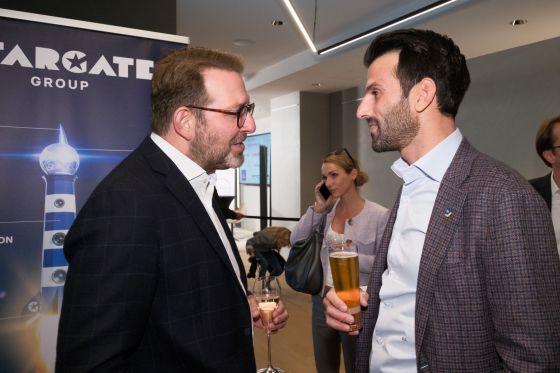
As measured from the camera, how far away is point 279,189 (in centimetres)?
912

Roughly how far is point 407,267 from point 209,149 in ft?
2.54

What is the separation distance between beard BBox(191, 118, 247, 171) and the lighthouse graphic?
1123 millimetres

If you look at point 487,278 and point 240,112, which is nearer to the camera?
point 487,278

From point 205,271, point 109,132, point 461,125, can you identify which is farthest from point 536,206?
Answer: point 461,125

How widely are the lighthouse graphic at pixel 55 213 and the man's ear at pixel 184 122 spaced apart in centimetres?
114

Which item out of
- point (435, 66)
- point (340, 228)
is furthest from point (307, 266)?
point (435, 66)

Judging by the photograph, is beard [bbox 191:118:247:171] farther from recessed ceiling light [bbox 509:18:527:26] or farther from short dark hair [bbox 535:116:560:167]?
recessed ceiling light [bbox 509:18:527:26]

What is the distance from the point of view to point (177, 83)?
4.62 feet

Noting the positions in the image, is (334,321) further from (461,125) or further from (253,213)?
(253,213)

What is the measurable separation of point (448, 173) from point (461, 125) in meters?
5.63

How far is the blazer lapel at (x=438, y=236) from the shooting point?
1130mm

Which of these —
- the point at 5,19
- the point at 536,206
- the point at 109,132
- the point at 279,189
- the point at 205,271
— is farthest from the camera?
the point at 279,189

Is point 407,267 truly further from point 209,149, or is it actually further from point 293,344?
point 293,344

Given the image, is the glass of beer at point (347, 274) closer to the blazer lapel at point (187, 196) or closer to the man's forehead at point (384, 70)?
Answer: the blazer lapel at point (187, 196)
